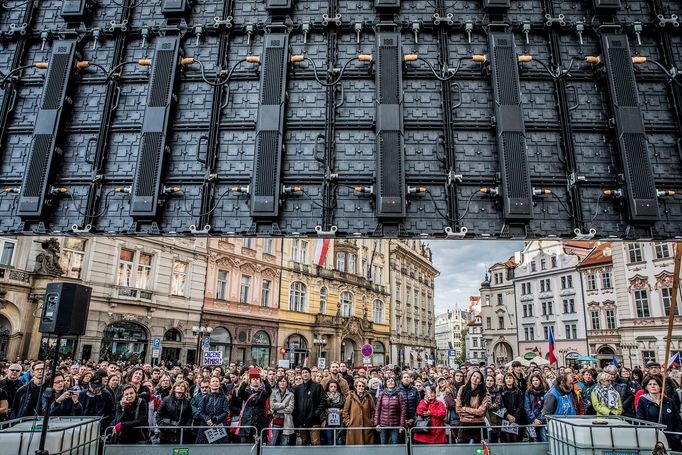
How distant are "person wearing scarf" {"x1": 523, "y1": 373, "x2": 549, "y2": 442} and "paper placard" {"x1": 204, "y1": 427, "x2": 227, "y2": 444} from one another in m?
5.37

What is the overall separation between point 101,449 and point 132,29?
710cm

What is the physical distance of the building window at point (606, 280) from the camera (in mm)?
40062

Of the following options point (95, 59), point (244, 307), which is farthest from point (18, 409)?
point (244, 307)

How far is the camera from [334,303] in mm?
37781

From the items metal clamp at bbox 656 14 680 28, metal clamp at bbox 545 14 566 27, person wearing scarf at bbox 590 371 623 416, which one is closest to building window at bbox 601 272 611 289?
person wearing scarf at bbox 590 371 623 416

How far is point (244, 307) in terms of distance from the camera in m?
29.5

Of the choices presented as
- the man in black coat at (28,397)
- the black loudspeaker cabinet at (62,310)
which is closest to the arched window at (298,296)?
the man in black coat at (28,397)

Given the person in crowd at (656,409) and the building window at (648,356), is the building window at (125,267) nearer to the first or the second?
the person in crowd at (656,409)

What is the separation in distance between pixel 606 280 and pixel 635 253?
300 inches

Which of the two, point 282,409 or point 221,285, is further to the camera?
point 221,285

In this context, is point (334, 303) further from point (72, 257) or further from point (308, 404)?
point (308, 404)

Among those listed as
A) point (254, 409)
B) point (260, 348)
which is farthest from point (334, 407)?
point (260, 348)

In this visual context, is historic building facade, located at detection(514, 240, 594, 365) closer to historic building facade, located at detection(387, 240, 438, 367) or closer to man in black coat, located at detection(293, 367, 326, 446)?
historic building facade, located at detection(387, 240, 438, 367)

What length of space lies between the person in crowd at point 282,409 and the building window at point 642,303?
31.4 meters
